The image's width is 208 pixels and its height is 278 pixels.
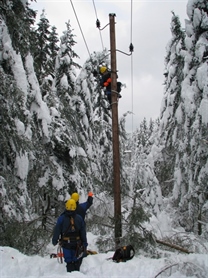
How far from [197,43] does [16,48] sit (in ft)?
25.6

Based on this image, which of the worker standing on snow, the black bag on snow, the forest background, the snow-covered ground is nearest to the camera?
the snow-covered ground

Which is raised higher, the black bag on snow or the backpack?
the backpack

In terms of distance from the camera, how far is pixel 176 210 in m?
14.7

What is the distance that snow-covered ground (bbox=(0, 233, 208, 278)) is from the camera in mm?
4977

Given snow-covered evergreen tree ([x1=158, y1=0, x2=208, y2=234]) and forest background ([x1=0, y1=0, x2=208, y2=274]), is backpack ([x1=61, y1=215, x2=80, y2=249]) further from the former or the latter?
snow-covered evergreen tree ([x1=158, y1=0, x2=208, y2=234])

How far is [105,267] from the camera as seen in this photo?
18.0 ft

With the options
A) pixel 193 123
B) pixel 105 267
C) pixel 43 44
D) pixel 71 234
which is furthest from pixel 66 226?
pixel 43 44

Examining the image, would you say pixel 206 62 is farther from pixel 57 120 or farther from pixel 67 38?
pixel 67 38

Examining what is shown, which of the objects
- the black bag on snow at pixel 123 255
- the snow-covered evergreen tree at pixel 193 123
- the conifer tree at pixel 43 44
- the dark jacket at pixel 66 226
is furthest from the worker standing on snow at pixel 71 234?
the conifer tree at pixel 43 44

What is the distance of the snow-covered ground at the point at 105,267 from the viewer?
16.3ft

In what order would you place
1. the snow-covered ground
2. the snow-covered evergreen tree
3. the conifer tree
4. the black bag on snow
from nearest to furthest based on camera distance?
the snow-covered ground → the black bag on snow → the snow-covered evergreen tree → the conifer tree

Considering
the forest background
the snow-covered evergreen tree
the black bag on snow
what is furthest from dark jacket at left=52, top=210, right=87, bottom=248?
the snow-covered evergreen tree

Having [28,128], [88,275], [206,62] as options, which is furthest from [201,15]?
[88,275]

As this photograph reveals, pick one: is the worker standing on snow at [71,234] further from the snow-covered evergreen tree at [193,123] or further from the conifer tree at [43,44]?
the conifer tree at [43,44]
